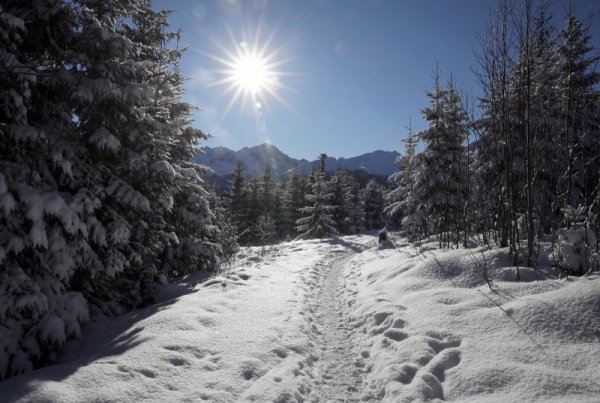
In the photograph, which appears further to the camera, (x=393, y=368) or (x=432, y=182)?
(x=432, y=182)

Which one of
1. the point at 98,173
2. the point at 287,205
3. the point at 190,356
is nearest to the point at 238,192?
the point at 287,205

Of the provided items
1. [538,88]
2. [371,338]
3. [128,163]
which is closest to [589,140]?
[538,88]

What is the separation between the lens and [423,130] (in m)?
19.3

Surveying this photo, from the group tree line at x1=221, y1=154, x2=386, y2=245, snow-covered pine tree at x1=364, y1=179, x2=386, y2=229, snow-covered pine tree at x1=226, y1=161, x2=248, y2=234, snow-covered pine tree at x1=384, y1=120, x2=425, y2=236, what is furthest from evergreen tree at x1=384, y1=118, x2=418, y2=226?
snow-covered pine tree at x1=364, y1=179, x2=386, y2=229

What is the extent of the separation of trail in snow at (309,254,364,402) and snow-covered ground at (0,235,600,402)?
26 mm

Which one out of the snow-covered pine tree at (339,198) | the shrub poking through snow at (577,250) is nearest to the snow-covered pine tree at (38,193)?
the shrub poking through snow at (577,250)

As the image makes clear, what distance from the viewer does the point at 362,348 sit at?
577 centimetres

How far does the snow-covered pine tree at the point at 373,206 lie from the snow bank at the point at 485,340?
43.1 meters

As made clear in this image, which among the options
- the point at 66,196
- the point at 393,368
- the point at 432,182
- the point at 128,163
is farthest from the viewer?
the point at 432,182

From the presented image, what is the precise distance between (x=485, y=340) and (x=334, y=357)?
239 cm

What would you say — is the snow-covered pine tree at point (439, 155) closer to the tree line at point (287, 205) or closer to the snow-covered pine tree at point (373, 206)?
the tree line at point (287, 205)

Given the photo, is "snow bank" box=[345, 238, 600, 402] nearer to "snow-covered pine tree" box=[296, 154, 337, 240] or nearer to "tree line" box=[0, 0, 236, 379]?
"tree line" box=[0, 0, 236, 379]

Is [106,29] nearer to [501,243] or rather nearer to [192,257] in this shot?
[192,257]

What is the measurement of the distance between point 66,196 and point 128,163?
5.35 feet
